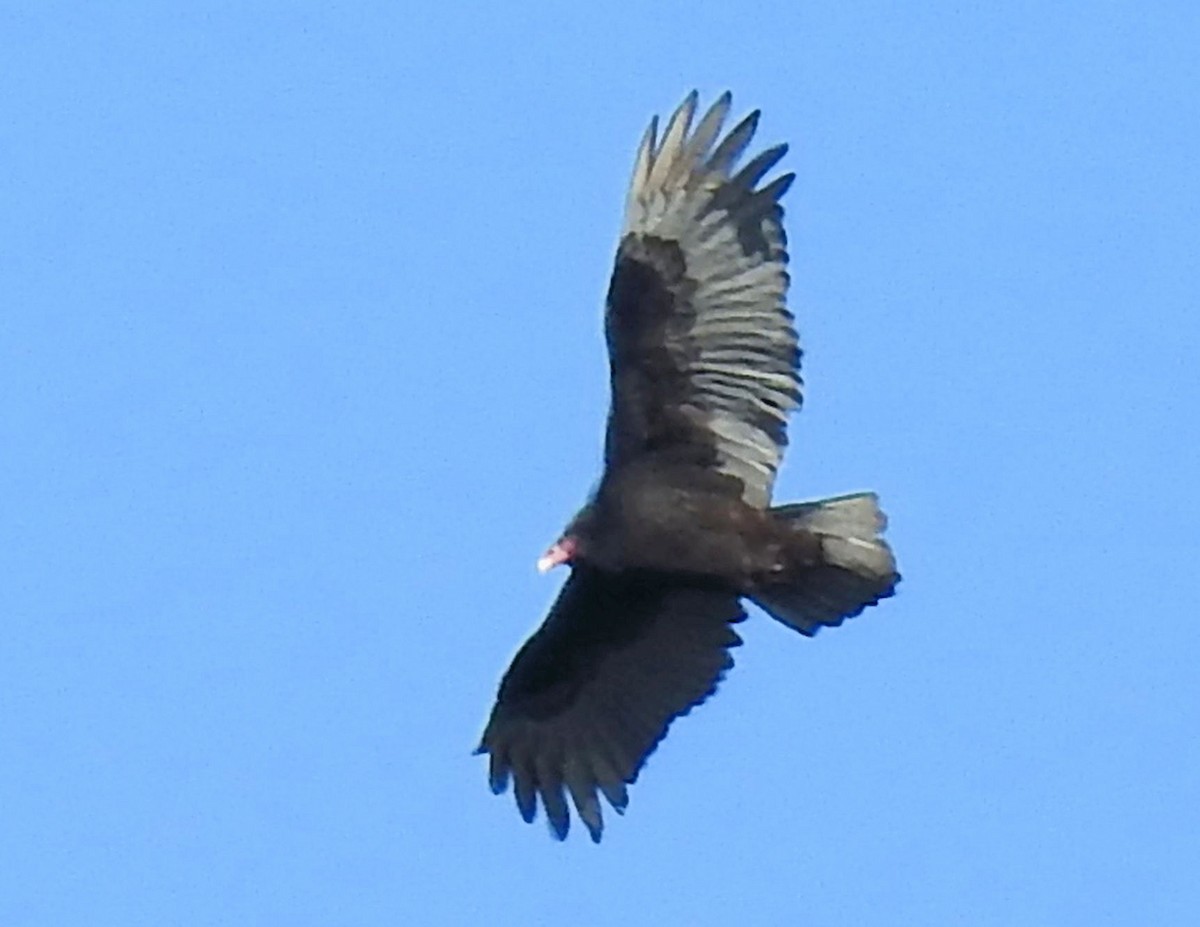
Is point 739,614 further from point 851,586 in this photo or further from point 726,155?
point 726,155

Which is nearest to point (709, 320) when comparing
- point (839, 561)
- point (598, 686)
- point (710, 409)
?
point (710, 409)

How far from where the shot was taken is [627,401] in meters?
15.7

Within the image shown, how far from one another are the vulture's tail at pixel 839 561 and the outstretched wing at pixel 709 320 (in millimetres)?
201

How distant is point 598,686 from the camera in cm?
1623

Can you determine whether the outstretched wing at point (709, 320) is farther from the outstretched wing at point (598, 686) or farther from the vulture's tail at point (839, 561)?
the outstretched wing at point (598, 686)

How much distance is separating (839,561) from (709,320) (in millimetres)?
906

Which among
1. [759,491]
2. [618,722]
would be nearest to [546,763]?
[618,722]

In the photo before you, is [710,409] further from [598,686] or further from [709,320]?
[598,686]

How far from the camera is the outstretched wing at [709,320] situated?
51.3 feet

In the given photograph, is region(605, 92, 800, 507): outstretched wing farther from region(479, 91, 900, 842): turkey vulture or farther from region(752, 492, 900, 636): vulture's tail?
region(752, 492, 900, 636): vulture's tail

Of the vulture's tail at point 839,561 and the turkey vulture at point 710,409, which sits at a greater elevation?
the turkey vulture at point 710,409

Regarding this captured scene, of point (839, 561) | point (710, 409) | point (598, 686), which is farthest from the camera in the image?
A: point (598, 686)

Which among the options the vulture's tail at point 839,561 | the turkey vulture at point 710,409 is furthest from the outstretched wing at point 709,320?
the vulture's tail at point 839,561

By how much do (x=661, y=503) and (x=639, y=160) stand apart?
115cm
